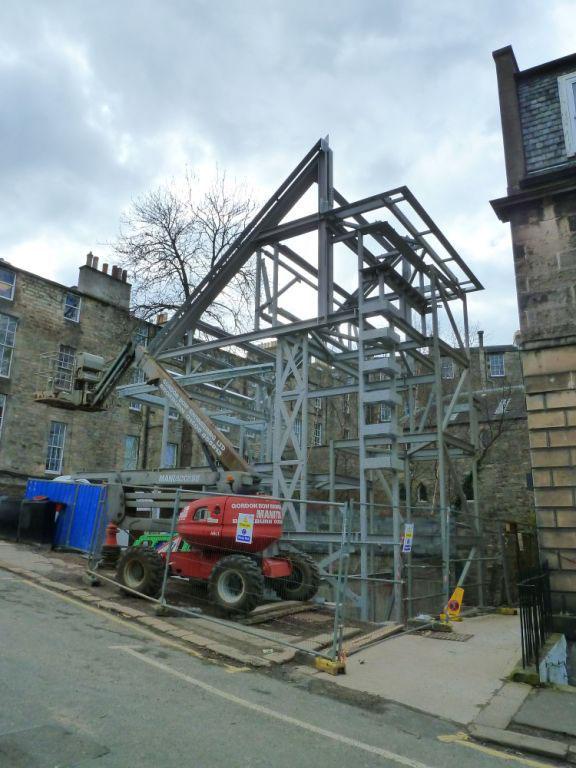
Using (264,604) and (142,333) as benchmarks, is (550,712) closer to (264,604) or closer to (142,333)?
(264,604)

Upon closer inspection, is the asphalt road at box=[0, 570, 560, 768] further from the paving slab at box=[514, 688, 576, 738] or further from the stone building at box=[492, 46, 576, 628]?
the stone building at box=[492, 46, 576, 628]

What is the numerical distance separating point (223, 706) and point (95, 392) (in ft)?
32.6

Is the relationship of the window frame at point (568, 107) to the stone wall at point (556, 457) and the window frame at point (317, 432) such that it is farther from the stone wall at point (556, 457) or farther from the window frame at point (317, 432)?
the window frame at point (317, 432)

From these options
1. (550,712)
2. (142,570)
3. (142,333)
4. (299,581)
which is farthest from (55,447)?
(550,712)

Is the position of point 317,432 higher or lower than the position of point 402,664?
higher

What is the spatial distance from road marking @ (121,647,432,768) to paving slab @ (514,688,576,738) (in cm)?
163

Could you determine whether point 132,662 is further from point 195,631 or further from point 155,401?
point 155,401

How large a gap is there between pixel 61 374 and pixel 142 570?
18485 millimetres

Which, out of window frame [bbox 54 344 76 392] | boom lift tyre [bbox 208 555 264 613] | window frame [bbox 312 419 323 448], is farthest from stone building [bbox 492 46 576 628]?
window frame [bbox 312 419 323 448]

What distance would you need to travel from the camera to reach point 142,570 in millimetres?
9562

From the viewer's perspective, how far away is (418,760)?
14.0ft

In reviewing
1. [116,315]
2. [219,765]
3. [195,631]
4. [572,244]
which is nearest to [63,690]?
[219,765]

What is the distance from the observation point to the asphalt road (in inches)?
158

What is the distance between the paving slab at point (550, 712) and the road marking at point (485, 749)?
67 centimetres
